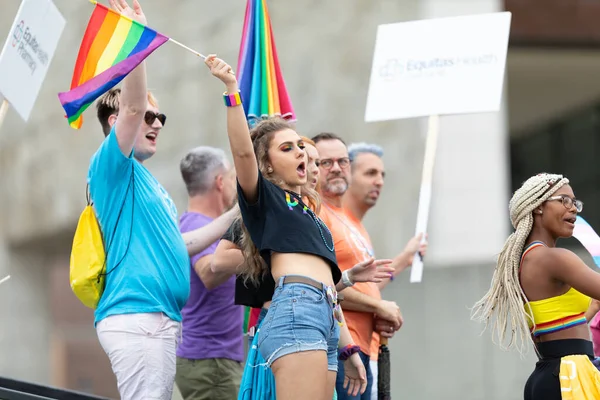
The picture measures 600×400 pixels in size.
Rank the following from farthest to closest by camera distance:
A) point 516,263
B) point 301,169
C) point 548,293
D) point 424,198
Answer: point 424,198, point 516,263, point 548,293, point 301,169

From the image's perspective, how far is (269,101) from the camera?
6.01 meters

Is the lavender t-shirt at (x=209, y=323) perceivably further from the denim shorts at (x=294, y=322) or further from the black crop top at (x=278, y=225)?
the denim shorts at (x=294, y=322)

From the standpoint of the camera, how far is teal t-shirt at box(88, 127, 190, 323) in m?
4.76

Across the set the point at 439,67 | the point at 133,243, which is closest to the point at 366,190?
the point at 439,67

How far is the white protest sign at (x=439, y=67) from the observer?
6.34m

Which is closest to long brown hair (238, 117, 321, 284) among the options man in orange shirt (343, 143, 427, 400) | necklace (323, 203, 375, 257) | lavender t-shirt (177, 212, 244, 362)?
necklace (323, 203, 375, 257)

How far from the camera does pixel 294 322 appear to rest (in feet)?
14.0

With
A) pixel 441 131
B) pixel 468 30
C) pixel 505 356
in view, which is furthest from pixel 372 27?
pixel 468 30

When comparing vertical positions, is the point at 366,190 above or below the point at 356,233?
above

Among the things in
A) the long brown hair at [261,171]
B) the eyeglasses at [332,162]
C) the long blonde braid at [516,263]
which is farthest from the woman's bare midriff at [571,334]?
the eyeglasses at [332,162]

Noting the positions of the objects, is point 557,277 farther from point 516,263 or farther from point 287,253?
point 287,253

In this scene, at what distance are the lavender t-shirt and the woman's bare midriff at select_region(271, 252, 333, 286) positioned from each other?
152cm

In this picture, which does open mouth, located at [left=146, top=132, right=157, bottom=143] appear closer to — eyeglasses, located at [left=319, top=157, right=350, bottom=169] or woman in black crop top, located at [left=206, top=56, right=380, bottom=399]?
woman in black crop top, located at [left=206, top=56, right=380, bottom=399]

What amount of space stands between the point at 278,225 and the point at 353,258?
3.74 ft
